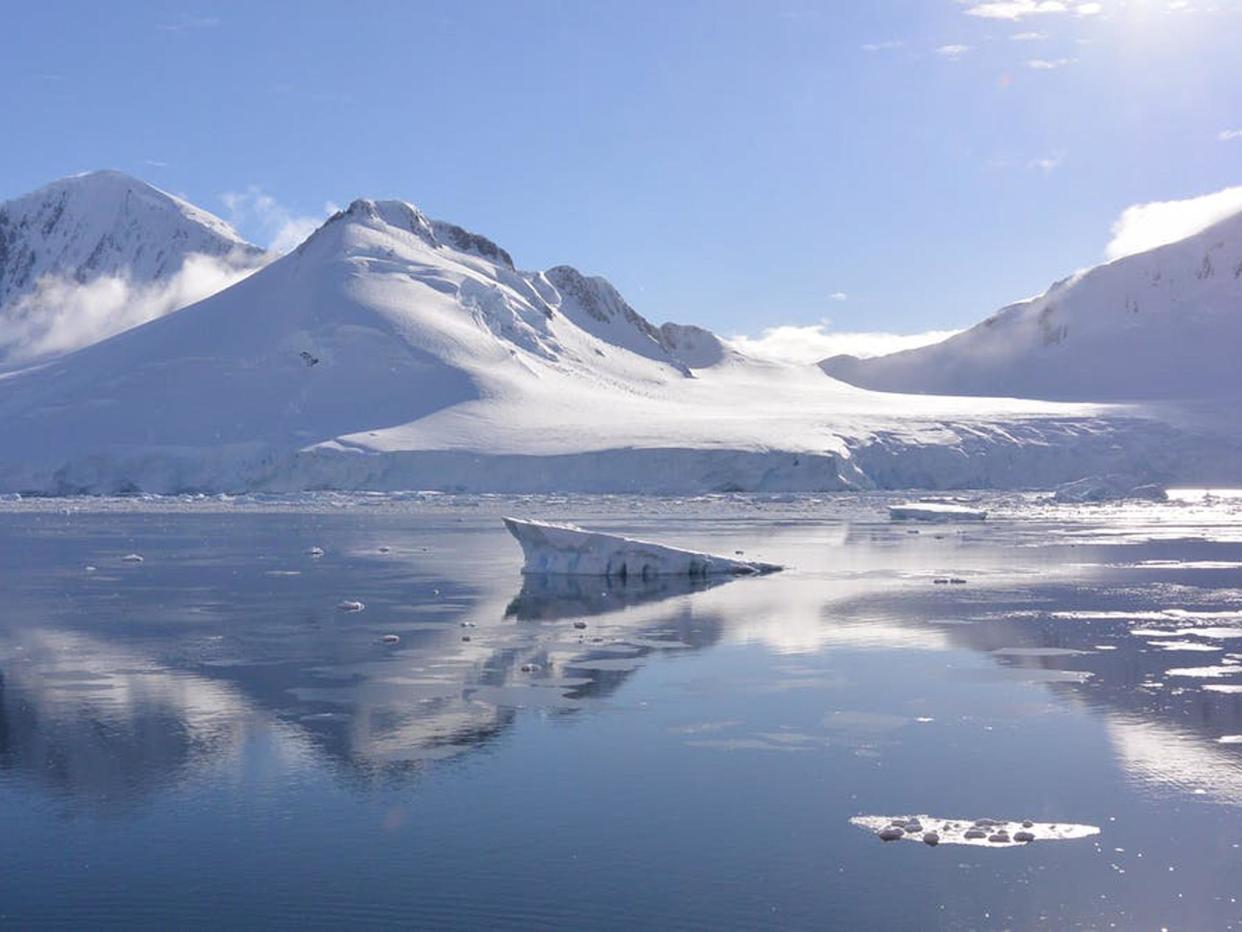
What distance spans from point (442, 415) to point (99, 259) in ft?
309

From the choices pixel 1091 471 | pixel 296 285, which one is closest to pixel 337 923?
pixel 1091 471

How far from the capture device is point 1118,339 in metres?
106

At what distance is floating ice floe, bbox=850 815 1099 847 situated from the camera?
832 cm

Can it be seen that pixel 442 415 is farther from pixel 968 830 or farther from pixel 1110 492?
pixel 968 830

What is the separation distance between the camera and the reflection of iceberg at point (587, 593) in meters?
19.3

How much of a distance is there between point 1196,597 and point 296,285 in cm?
7437

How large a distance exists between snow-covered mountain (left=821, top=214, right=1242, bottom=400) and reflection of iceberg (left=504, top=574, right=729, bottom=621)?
3055 inches

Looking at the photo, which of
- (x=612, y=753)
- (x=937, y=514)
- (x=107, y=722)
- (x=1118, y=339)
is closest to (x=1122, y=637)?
(x=612, y=753)

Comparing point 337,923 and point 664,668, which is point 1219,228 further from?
point 337,923

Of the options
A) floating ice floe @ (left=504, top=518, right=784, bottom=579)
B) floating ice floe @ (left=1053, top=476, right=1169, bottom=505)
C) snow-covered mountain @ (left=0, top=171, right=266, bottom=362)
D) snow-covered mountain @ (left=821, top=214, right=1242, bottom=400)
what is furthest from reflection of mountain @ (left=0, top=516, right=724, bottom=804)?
snow-covered mountain @ (left=0, top=171, right=266, bottom=362)

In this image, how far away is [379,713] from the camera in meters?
11.9

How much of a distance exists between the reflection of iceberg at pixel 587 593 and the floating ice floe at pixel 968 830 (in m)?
10.1

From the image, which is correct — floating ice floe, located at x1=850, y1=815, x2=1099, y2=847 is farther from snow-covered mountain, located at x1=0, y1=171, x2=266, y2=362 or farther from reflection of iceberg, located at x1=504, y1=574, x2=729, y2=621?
snow-covered mountain, located at x1=0, y1=171, x2=266, y2=362

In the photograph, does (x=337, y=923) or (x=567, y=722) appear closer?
(x=337, y=923)
